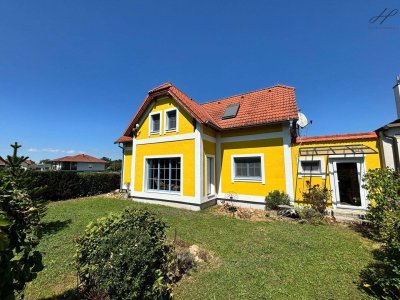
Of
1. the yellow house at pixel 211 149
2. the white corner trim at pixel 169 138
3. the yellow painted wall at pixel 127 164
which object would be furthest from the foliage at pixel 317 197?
the yellow painted wall at pixel 127 164

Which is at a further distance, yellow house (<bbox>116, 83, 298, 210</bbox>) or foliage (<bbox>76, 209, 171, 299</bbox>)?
yellow house (<bbox>116, 83, 298, 210</bbox>)

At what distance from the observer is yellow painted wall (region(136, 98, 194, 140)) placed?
466 inches

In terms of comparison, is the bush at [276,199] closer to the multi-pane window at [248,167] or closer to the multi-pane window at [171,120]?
the multi-pane window at [248,167]

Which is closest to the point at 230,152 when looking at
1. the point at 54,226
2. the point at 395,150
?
the point at 395,150

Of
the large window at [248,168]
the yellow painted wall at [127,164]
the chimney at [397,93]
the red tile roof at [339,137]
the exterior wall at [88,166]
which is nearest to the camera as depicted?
the red tile roof at [339,137]

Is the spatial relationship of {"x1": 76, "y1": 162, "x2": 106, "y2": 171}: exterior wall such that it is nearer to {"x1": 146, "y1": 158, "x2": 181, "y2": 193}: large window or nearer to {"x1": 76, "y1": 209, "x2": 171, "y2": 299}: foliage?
{"x1": 146, "y1": 158, "x2": 181, "y2": 193}: large window

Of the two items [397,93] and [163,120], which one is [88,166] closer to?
[163,120]

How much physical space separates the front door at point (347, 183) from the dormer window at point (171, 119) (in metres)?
9.30

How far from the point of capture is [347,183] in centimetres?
952

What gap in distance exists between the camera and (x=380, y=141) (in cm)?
878

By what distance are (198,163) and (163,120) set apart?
419 centimetres

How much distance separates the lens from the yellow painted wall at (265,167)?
34.9 ft

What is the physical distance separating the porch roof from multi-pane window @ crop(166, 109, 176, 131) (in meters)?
7.84

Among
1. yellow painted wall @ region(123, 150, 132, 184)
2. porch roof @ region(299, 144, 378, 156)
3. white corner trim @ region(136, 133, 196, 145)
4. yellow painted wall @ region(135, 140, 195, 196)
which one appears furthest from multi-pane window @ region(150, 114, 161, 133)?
porch roof @ region(299, 144, 378, 156)
